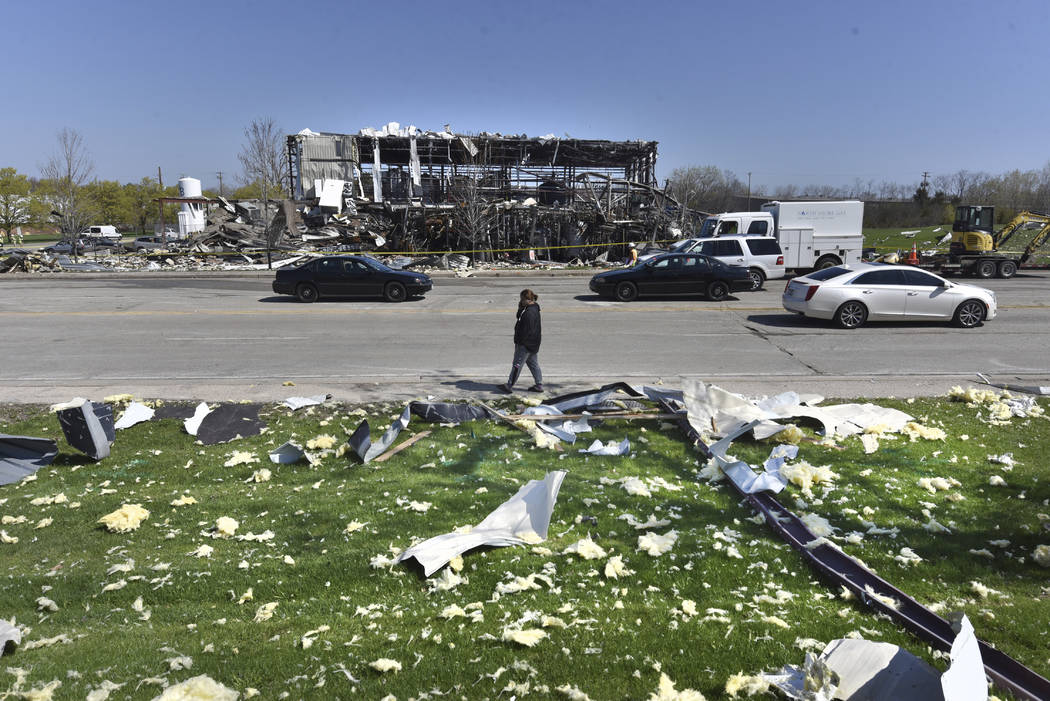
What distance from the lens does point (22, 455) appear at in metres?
7.29

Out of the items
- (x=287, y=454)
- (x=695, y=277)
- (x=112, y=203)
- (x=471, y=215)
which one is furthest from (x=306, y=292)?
(x=112, y=203)

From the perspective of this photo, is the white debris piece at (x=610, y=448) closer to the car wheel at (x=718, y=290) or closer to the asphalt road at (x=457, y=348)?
the asphalt road at (x=457, y=348)

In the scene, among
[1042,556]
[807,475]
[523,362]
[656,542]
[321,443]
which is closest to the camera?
[1042,556]

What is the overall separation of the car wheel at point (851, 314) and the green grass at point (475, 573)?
806 centimetres

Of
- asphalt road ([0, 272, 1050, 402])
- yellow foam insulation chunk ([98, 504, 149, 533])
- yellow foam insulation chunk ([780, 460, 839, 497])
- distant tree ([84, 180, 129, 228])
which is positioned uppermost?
distant tree ([84, 180, 129, 228])

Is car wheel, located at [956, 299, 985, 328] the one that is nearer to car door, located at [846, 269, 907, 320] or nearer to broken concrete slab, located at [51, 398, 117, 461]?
car door, located at [846, 269, 907, 320]

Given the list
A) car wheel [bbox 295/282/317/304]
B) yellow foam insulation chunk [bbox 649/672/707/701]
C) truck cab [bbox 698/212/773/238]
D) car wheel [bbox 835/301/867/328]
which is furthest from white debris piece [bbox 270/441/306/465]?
truck cab [bbox 698/212/773/238]

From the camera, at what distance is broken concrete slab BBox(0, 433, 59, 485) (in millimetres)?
7012

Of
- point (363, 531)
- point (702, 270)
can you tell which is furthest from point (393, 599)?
point (702, 270)

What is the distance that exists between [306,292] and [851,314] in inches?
609

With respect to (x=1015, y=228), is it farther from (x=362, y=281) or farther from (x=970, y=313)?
(x=362, y=281)

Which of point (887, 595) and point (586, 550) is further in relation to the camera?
point (586, 550)

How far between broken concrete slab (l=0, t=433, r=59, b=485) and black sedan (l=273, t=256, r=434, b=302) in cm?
1382

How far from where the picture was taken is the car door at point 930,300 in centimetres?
1511
